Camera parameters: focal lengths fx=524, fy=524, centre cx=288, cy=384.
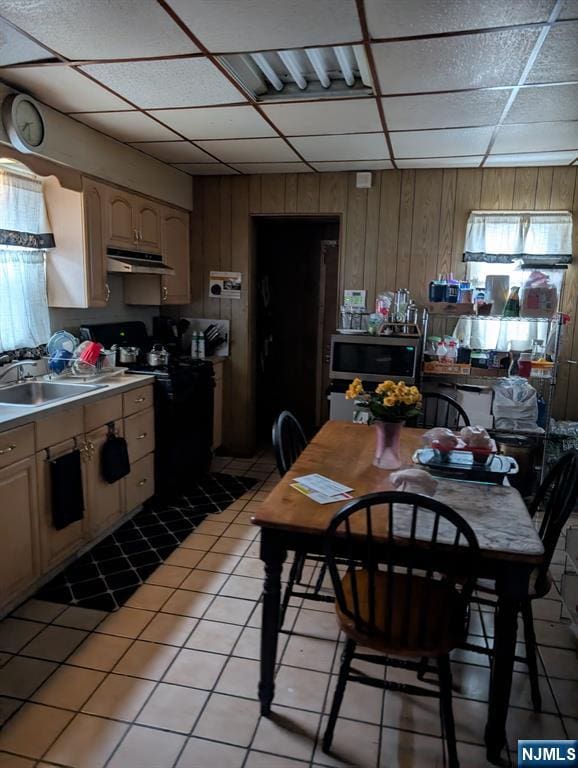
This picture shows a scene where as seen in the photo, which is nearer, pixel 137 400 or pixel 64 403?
pixel 64 403

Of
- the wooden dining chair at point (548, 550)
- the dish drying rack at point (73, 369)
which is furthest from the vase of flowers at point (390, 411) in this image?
the dish drying rack at point (73, 369)

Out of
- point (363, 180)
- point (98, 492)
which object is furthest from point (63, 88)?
point (363, 180)

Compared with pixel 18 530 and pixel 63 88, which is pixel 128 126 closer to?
pixel 63 88

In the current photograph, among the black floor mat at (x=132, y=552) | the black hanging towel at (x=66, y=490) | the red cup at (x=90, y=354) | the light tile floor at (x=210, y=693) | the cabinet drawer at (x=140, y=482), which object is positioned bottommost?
the light tile floor at (x=210, y=693)

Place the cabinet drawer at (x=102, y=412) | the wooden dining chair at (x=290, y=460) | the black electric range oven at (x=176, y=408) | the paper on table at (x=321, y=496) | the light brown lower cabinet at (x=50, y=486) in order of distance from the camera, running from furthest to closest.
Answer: the black electric range oven at (x=176, y=408), the cabinet drawer at (x=102, y=412), the light brown lower cabinet at (x=50, y=486), the wooden dining chair at (x=290, y=460), the paper on table at (x=321, y=496)

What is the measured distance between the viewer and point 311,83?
8.32 ft

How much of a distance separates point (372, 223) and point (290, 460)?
2.44 m

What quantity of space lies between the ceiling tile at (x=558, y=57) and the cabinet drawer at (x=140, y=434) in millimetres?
2705

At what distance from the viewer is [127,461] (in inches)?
120

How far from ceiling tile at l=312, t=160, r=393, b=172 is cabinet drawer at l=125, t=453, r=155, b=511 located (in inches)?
97.0

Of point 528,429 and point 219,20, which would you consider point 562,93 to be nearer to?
point 219,20

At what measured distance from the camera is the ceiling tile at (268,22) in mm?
1727

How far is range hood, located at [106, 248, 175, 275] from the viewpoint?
3389 millimetres

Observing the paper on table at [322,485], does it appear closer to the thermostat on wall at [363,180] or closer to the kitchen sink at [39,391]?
the kitchen sink at [39,391]
